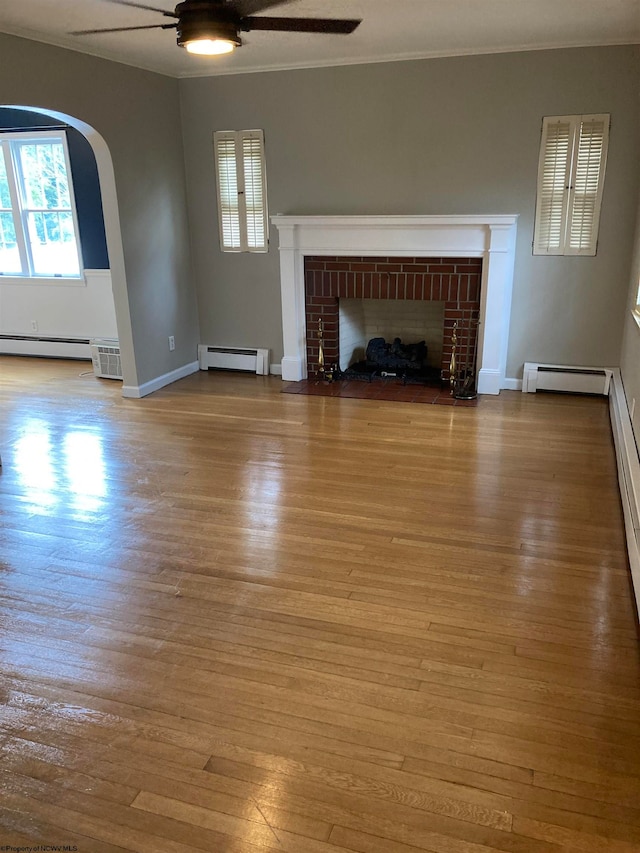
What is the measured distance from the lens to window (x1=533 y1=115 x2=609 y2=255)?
5023mm

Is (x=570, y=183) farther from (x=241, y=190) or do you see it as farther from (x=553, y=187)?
(x=241, y=190)

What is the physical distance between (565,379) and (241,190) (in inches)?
130

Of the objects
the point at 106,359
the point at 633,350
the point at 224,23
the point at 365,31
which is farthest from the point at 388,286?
the point at 224,23

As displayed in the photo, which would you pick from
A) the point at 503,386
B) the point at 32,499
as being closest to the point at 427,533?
the point at 32,499

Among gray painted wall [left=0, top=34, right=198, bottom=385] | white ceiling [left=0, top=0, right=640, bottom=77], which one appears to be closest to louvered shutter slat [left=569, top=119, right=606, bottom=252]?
white ceiling [left=0, top=0, right=640, bottom=77]

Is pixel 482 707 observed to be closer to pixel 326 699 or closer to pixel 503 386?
pixel 326 699

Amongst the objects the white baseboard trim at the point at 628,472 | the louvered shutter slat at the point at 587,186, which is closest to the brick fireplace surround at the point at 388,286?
the louvered shutter slat at the point at 587,186

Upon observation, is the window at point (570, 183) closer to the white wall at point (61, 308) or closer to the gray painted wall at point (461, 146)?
the gray painted wall at point (461, 146)

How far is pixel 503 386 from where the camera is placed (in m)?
5.80

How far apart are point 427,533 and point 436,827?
5.53 ft

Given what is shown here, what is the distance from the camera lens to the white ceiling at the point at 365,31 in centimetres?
382

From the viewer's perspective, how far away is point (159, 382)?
611 cm

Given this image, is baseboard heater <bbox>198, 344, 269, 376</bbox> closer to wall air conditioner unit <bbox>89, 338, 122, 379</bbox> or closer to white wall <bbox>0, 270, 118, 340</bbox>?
wall air conditioner unit <bbox>89, 338, 122, 379</bbox>

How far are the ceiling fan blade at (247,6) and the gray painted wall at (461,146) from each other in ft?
8.48
